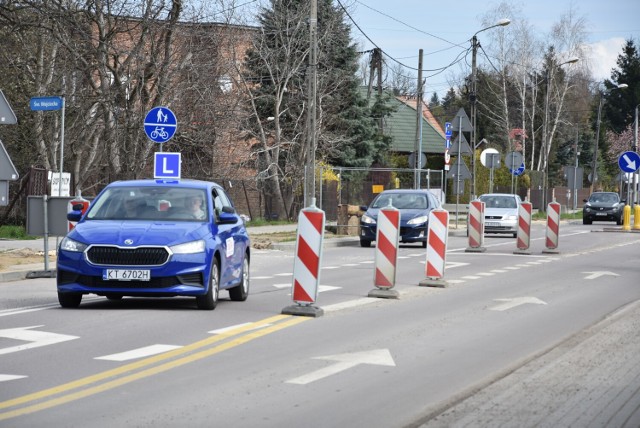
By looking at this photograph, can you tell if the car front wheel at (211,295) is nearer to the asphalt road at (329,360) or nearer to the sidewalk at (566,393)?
the asphalt road at (329,360)

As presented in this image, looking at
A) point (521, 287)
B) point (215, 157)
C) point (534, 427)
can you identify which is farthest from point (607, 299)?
point (215, 157)

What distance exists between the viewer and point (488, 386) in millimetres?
8484

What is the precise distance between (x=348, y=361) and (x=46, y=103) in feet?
39.4

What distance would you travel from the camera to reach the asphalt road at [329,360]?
24.0 feet

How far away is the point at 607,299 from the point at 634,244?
20.2 meters

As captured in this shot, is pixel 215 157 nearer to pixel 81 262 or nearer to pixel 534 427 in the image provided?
pixel 81 262

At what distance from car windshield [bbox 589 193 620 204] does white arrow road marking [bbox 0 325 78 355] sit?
4892cm

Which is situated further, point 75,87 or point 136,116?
point 75,87

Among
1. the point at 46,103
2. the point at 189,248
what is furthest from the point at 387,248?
the point at 46,103

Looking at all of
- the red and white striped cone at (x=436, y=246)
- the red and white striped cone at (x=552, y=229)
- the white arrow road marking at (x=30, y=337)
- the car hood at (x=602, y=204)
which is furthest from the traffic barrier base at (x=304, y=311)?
the car hood at (x=602, y=204)

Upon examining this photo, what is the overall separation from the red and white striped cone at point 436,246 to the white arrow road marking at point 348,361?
7707mm

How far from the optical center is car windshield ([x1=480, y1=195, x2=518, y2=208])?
137ft

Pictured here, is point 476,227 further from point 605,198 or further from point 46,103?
point 605,198

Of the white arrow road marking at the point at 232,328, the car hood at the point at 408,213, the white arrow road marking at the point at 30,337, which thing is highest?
the car hood at the point at 408,213
